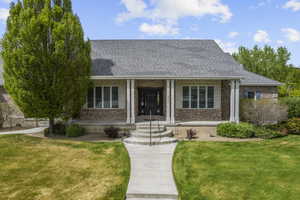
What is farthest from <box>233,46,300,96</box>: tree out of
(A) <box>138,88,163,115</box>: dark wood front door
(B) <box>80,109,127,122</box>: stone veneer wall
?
(B) <box>80,109,127,122</box>: stone veneer wall

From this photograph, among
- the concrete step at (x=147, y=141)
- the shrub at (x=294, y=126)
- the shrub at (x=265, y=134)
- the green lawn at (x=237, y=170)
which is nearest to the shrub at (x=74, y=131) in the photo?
the concrete step at (x=147, y=141)

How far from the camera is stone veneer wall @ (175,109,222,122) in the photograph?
48.2ft

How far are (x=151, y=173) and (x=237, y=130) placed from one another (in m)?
7.10

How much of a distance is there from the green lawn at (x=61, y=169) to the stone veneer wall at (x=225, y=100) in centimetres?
800

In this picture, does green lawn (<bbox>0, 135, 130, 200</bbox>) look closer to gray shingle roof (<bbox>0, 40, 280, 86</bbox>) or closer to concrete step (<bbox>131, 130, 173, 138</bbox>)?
concrete step (<bbox>131, 130, 173, 138</bbox>)

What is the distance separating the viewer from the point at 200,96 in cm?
1469

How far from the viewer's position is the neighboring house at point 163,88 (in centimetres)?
1341

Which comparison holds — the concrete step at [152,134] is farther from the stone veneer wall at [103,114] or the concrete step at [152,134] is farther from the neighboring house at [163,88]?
the stone veneer wall at [103,114]

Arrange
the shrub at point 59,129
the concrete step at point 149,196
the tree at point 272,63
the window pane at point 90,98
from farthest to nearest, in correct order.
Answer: the tree at point 272,63 < the window pane at point 90,98 < the shrub at point 59,129 < the concrete step at point 149,196

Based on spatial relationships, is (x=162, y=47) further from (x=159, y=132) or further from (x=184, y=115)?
(x=159, y=132)

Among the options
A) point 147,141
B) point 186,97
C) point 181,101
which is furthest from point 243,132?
point 147,141

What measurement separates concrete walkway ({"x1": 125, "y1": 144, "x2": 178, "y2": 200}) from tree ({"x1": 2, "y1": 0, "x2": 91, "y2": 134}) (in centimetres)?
462

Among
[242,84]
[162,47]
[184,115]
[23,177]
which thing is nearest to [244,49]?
[242,84]

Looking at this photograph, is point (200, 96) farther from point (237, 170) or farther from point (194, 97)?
point (237, 170)
